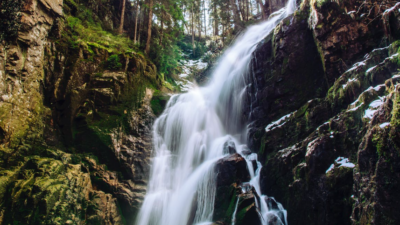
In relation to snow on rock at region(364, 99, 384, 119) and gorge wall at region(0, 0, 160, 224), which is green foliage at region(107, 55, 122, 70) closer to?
gorge wall at region(0, 0, 160, 224)

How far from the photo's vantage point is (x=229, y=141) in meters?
12.1

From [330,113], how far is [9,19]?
12939 mm

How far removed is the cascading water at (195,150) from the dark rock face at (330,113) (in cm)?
132

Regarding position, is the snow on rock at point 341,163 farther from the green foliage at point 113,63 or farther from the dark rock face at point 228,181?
the green foliage at point 113,63

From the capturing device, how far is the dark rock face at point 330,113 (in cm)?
538

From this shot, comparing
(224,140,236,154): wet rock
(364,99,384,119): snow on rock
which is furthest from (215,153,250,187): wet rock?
(364,99,384,119): snow on rock

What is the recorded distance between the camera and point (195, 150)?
12305mm

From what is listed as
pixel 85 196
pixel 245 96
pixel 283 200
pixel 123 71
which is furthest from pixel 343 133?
pixel 123 71

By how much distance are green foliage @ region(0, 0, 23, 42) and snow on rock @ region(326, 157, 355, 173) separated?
12712 mm

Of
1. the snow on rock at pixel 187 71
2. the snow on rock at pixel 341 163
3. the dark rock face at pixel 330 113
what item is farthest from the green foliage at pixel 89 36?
the snow on rock at pixel 341 163

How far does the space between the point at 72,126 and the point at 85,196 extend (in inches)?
141

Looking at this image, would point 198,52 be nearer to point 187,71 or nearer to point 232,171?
point 187,71

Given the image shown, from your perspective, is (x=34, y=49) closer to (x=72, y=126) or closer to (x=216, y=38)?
(x=72, y=126)

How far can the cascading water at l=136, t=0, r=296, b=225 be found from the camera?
374 inches
